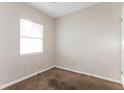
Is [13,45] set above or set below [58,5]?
below

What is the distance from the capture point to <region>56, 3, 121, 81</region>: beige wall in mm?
2602

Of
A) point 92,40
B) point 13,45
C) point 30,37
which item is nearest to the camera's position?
point 13,45

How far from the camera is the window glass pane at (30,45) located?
8.61ft

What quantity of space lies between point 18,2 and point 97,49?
2798mm

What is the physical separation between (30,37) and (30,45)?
0.27 meters

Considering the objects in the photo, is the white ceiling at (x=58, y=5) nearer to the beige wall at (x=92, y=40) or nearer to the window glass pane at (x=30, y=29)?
the beige wall at (x=92, y=40)

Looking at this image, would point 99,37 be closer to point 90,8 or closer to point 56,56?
point 90,8

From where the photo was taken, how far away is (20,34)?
2.53 metres

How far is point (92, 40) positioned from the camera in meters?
3.03

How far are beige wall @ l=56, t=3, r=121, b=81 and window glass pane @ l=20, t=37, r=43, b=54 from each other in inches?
37.6

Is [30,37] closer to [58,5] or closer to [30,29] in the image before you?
[30,29]

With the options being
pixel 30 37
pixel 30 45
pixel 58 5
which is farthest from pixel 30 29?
pixel 58 5

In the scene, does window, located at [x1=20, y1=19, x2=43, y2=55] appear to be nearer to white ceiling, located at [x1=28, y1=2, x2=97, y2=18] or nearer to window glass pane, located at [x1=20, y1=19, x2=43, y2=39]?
window glass pane, located at [x1=20, y1=19, x2=43, y2=39]

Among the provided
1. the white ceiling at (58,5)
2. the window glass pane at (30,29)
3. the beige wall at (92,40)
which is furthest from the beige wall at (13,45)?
the beige wall at (92,40)
